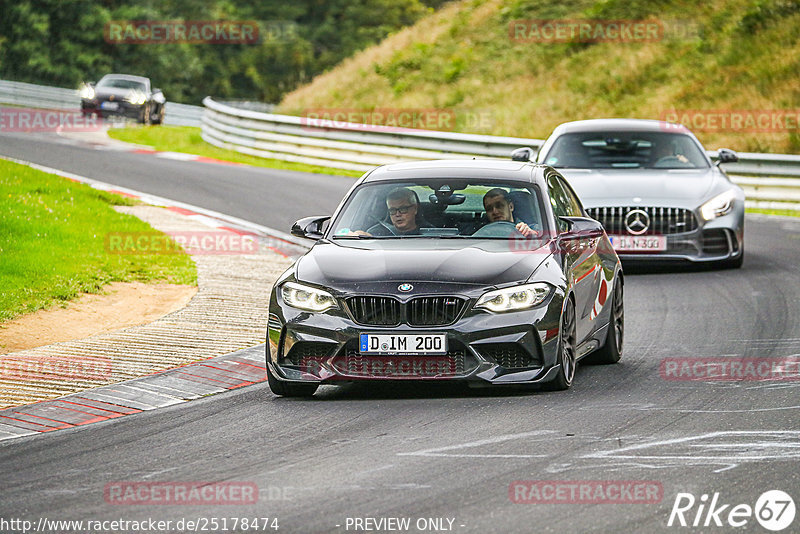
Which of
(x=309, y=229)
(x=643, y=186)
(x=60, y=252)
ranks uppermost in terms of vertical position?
(x=309, y=229)

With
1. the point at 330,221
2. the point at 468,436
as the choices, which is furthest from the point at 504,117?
the point at 468,436

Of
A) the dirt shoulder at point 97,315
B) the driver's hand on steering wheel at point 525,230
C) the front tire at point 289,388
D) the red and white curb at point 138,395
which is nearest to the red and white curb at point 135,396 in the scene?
the red and white curb at point 138,395

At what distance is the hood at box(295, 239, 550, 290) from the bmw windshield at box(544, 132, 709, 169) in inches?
288

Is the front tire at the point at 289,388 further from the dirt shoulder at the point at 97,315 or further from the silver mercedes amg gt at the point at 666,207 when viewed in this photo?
the silver mercedes amg gt at the point at 666,207

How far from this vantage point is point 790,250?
17719mm

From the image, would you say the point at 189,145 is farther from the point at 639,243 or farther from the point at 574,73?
the point at 639,243

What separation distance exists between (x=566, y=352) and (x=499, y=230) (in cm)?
110

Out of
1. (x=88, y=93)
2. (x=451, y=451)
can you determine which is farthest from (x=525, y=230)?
(x=88, y=93)

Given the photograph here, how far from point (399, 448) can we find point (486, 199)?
291cm

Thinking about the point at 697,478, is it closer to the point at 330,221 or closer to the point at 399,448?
the point at 399,448

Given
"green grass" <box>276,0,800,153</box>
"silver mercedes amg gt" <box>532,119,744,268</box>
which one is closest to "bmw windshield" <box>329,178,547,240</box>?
"silver mercedes amg gt" <box>532,119,744,268</box>

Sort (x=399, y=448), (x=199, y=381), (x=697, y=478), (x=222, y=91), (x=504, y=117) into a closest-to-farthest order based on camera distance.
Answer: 1. (x=697, y=478)
2. (x=399, y=448)
3. (x=199, y=381)
4. (x=504, y=117)
5. (x=222, y=91)

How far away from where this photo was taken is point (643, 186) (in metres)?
15.5

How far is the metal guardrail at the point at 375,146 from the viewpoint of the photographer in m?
23.4
